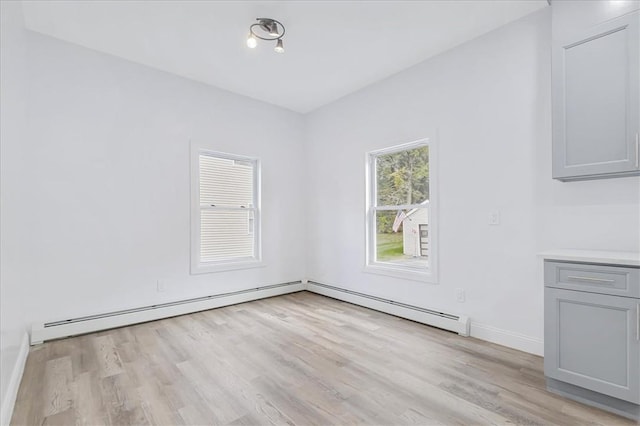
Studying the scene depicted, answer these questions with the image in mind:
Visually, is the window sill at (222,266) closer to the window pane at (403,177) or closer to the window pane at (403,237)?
the window pane at (403,237)

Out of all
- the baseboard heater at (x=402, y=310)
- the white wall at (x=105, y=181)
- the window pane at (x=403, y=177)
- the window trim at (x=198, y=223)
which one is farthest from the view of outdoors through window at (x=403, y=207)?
the white wall at (x=105, y=181)

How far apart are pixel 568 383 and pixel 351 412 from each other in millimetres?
1385

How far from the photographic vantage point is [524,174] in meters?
2.68

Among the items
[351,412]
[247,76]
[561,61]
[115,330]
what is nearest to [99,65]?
[247,76]

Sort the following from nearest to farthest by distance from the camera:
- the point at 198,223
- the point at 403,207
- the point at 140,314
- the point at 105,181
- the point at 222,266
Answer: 1. the point at 105,181
2. the point at 140,314
3. the point at 403,207
4. the point at 198,223
5. the point at 222,266

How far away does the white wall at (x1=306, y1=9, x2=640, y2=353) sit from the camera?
2.40 m

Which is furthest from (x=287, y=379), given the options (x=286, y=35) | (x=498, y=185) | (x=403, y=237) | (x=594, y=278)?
(x=286, y=35)

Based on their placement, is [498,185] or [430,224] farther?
[430,224]

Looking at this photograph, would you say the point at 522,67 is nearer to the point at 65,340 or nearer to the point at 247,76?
the point at 247,76

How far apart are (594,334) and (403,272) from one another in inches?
73.8

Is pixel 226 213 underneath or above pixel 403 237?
above

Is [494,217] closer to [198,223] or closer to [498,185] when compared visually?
[498,185]

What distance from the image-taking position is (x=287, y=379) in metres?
2.23

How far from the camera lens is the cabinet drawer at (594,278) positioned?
1.77 meters
